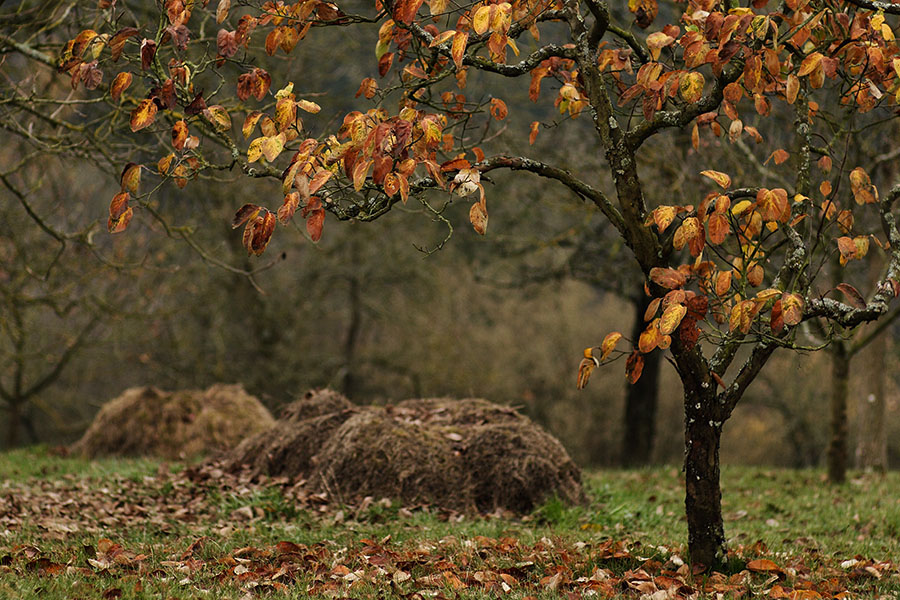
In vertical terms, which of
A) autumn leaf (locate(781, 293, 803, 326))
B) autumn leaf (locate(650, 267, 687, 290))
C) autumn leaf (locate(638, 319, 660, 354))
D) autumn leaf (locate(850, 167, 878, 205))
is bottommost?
autumn leaf (locate(638, 319, 660, 354))

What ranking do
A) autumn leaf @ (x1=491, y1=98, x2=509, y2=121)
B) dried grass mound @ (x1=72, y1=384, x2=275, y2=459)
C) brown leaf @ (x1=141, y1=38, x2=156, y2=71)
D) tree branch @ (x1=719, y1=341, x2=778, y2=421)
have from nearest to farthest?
1. brown leaf @ (x1=141, y1=38, x2=156, y2=71)
2. tree branch @ (x1=719, y1=341, x2=778, y2=421)
3. autumn leaf @ (x1=491, y1=98, x2=509, y2=121)
4. dried grass mound @ (x1=72, y1=384, x2=275, y2=459)

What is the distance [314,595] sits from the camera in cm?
419

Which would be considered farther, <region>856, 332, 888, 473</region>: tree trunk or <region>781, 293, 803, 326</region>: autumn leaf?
<region>856, 332, 888, 473</region>: tree trunk

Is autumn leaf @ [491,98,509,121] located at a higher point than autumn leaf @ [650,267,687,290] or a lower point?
higher

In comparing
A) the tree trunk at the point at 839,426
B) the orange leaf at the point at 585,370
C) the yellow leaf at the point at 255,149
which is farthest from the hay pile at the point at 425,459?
the yellow leaf at the point at 255,149

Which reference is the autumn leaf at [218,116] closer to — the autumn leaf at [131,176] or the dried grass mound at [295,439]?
the autumn leaf at [131,176]

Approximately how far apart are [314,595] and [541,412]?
14.8 metres

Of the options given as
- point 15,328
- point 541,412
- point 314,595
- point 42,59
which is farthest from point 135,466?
point 541,412

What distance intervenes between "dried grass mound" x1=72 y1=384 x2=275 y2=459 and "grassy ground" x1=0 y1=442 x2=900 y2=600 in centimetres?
180

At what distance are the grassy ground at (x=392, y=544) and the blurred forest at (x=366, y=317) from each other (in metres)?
6.09

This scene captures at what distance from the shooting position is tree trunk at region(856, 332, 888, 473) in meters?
11.1

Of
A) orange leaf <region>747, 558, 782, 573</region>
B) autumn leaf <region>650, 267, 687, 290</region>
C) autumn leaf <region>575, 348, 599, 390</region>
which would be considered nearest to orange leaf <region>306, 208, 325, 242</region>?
autumn leaf <region>575, 348, 599, 390</region>

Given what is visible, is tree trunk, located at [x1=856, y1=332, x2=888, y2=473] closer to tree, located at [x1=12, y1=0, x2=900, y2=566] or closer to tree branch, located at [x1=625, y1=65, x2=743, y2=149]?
tree, located at [x1=12, y1=0, x2=900, y2=566]

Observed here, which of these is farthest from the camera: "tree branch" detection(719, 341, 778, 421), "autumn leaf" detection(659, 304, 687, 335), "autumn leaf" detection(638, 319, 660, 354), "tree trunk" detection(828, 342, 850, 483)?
"tree trunk" detection(828, 342, 850, 483)
